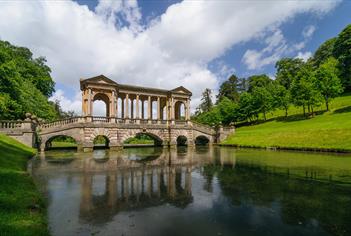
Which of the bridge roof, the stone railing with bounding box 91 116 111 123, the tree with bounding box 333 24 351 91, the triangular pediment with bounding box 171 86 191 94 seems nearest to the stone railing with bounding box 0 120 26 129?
the stone railing with bounding box 91 116 111 123

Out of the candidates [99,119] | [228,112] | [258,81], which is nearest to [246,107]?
[228,112]

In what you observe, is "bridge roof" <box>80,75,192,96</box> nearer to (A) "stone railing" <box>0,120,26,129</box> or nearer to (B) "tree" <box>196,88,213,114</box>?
(A) "stone railing" <box>0,120,26,129</box>

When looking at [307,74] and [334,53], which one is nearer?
[307,74]

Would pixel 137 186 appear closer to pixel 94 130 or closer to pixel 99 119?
pixel 94 130

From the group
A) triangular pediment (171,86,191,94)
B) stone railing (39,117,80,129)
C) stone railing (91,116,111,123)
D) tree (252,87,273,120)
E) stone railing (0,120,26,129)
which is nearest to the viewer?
stone railing (0,120,26,129)

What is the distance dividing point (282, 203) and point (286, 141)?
26.7m

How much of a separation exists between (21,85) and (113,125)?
1408 cm

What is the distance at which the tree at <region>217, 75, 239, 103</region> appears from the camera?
10082cm

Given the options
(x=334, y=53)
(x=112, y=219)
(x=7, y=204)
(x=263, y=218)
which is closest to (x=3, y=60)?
(x=7, y=204)

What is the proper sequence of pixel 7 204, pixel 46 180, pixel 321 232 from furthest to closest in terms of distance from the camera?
pixel 46 180, pixel 7 204, pixel 321 232

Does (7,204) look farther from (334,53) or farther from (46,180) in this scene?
(334,53)

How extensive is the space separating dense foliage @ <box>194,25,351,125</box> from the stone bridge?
20269mm

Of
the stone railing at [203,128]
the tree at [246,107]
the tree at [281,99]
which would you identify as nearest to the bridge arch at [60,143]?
the stone railing at [203,128]

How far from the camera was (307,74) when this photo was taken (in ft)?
200
